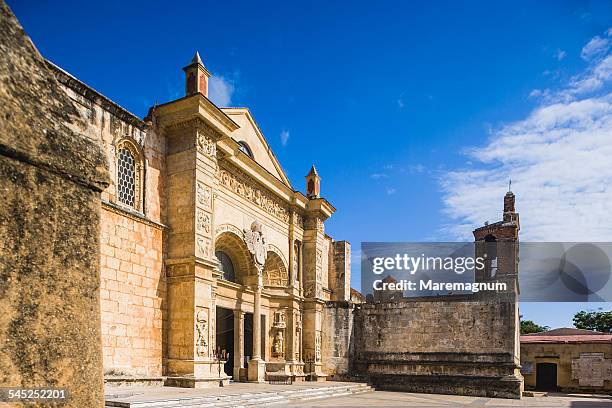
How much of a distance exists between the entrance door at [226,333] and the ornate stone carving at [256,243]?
6.81ft

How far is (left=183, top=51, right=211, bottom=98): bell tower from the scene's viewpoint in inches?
585

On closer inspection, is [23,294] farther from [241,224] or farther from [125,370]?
[241,224]

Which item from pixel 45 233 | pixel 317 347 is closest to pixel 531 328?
pixel 317 347

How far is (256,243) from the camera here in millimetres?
18328

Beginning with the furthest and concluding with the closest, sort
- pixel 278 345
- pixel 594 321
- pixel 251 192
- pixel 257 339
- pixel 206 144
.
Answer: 1. pixel 594 321
2. pixel 278 345
3. pixel 257 339
4. pixel 251 192
5. pixel 206 144

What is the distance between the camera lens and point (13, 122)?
1.64 metres

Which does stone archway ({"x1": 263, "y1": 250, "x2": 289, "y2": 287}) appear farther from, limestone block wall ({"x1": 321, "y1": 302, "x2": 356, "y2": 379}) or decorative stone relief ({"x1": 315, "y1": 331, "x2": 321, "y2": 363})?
limestone block wall ({"x1": 321, "y1": 302, "x2": 356, "y2": 379})

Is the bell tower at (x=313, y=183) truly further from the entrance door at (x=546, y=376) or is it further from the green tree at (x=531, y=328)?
the green tree at (x=531, y=328)

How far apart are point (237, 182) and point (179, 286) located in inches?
195

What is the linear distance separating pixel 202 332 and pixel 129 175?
4368 mm

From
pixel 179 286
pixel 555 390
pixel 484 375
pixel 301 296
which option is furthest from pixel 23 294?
pixel 555 390

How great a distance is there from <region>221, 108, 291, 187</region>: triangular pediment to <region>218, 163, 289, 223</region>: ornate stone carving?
952 mm

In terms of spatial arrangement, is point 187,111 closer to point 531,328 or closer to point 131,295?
point 131,295

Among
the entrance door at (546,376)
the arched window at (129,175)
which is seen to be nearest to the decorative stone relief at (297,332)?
the arched window at (129,175)
